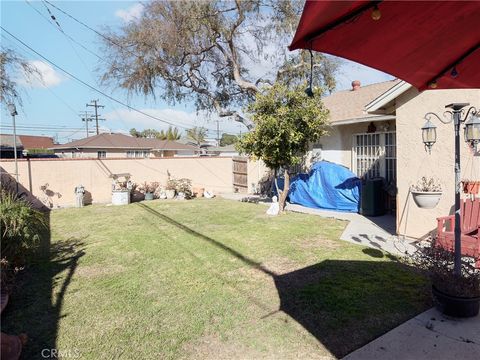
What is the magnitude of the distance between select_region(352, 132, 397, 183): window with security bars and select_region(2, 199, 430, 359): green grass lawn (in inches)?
132

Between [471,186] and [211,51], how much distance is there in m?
14.8

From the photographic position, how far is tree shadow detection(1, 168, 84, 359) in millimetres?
3377

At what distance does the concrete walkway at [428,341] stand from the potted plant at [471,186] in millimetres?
3007

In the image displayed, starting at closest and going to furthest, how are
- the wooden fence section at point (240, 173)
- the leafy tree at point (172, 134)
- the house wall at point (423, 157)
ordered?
the house wall at point (423, 157)
the wooden fence section at point (240, 173)
the leafy tree at point (172, 134)

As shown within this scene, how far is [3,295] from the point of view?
4004 mm

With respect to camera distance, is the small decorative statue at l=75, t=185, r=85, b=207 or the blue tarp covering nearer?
the blue tarp covering

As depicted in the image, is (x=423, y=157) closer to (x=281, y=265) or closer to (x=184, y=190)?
(x=281, y=265)

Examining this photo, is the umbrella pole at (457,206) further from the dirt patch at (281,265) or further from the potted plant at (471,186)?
the potted plant at (471,186)

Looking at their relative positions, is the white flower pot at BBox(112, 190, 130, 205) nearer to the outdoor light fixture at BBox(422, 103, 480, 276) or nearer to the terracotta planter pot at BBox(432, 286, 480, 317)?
the outdoor light fixture at BBox(422, 103, 480, 276)

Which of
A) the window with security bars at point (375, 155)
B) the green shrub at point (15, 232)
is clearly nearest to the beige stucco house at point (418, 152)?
the window with security bars at point (375, 155)

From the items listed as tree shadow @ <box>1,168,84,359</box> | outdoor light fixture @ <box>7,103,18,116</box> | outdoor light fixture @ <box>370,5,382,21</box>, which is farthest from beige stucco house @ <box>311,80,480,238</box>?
outdoor light fixture @ <box>7,103,18,116</box>

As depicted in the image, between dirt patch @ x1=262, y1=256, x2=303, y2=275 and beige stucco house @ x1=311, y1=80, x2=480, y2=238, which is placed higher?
beige stucco house @ x1=311, y1=80, x2=480, y2=238

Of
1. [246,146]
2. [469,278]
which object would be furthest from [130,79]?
[469,278]

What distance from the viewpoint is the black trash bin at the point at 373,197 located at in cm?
946
